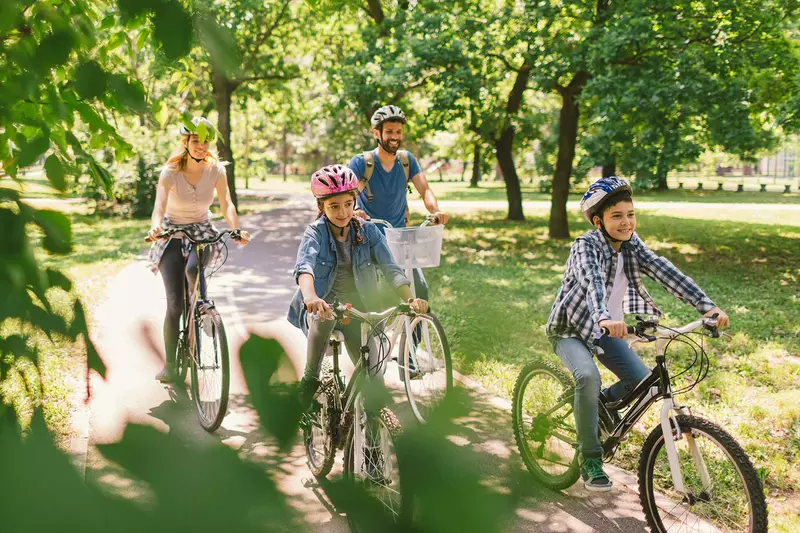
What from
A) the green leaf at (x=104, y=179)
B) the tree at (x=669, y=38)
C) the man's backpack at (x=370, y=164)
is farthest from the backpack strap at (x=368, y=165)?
the tree at (x=669, y=38)

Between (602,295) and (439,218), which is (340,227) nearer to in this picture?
(602,295)

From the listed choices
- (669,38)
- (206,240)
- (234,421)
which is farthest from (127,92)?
(669,38)

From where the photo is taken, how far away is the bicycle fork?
352cm

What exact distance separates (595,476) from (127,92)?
3.49 meters

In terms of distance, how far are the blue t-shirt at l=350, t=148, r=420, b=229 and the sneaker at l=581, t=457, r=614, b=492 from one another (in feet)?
8.53

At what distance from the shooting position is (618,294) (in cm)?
406

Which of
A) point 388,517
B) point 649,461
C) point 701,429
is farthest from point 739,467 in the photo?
point 388,517

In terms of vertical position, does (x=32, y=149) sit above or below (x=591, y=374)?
above

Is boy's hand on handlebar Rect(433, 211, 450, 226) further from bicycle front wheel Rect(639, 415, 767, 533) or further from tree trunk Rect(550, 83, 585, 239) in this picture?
tree trunk Rect(550, 83, 585, 239)

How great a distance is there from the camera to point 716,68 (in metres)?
12.7

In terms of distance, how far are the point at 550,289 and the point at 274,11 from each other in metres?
14.6

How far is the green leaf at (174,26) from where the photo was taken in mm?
833

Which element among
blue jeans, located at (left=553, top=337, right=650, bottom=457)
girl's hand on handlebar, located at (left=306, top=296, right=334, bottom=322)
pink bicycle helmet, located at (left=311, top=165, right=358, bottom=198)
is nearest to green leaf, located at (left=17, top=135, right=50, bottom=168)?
girl's hand on handlebar, located at (left=306, top=296, right=334, bottom=322)

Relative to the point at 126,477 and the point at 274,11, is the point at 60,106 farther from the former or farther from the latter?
the point at 274,11
